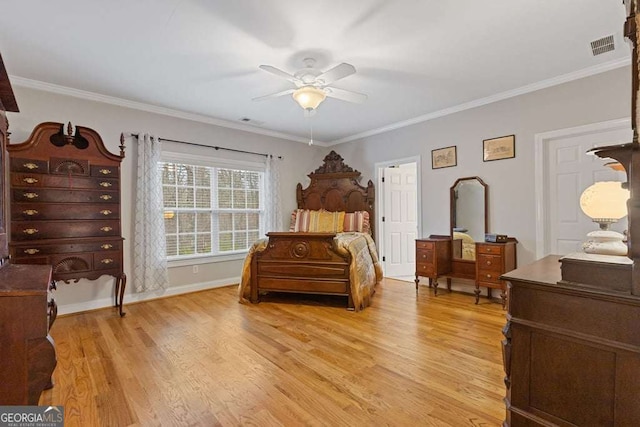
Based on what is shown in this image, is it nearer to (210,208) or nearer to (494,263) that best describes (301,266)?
(210,208)

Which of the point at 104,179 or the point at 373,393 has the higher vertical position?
the point at 104,179

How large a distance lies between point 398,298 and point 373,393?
7.26 feet

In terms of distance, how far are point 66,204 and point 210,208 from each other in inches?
71.9

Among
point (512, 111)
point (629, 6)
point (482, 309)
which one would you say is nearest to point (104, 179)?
point (629, 6)

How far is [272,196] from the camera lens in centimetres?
527

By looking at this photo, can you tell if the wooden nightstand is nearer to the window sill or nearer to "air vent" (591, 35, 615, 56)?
"air vent" (591, 35, 615, 56)

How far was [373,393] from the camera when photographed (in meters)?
1.87

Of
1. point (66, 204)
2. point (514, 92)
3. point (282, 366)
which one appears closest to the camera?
point (282, 366)

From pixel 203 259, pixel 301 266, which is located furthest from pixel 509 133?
pixel 203 259

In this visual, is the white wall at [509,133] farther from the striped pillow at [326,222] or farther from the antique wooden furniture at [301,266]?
the antique wooden furniture at [301,266]

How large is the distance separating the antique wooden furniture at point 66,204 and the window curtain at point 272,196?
88.3 inches

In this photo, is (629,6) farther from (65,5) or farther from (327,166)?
(327,166)

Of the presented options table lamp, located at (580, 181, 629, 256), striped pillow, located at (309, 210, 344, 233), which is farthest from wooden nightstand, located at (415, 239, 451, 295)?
table lamp, located at (580, 181, 629, 256)

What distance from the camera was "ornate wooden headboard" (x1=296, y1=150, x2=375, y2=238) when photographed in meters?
5.33
